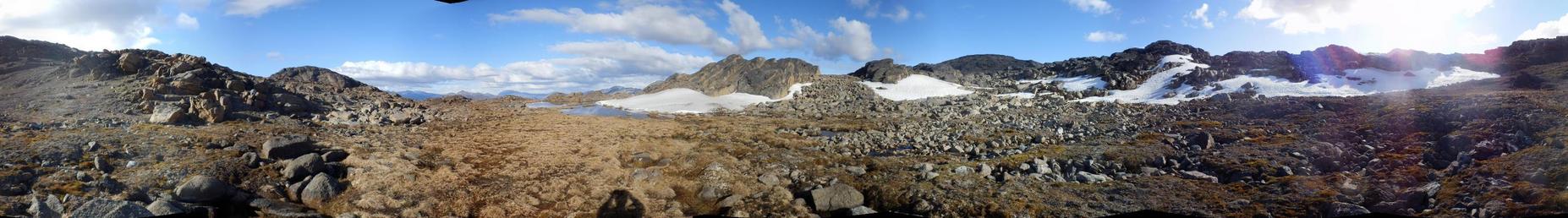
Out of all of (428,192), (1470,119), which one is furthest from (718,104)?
(1470,119)

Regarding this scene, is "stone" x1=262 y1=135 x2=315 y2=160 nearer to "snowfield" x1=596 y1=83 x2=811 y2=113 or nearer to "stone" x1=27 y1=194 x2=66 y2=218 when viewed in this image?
"stone" x1=27 y1=194 x2=66 y2=218

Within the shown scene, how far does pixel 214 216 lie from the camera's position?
9.05m

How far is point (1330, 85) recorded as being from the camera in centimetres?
Answer: 2692

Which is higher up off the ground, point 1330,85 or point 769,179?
point 1330,85

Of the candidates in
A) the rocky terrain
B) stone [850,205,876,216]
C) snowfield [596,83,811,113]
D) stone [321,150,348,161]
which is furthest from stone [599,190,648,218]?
snowfield [596,83,811,113]

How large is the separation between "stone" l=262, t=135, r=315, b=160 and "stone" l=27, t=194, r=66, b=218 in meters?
4.43

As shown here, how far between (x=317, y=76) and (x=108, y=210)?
66.2 meters

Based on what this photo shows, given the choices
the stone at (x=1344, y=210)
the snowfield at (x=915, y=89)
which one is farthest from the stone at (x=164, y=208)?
the snowfield at (x=915, y=89)

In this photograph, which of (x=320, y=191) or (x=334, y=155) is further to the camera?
(x=334, y=155)

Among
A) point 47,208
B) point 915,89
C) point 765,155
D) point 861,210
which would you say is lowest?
point 861,210

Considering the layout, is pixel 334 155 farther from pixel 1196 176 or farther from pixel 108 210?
pixel 1196 176

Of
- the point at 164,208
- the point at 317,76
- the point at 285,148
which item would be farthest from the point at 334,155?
the point at 317,76

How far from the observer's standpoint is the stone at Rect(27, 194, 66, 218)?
7.92 m

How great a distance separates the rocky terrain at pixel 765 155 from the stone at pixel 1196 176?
5cm
